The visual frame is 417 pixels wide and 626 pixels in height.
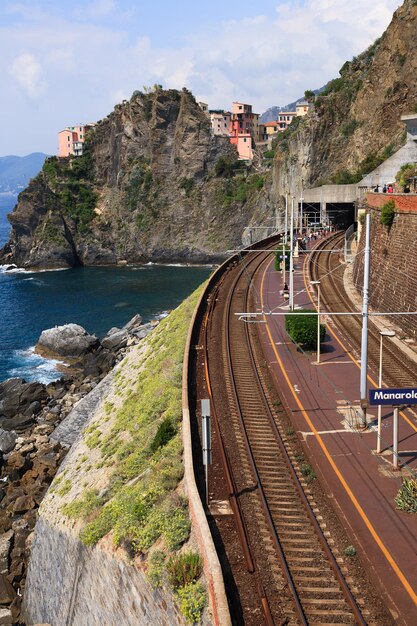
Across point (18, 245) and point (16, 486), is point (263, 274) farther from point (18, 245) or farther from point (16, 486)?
point (18, 245)

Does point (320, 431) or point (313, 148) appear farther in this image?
point (313, 148)

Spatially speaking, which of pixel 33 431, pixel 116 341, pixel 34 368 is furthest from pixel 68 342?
pixel 33 431

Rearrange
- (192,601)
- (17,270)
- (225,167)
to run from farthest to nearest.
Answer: (225,167) < (17,270) < (192,601)

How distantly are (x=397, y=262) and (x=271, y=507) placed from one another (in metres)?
23.5

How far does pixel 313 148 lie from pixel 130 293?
40.4 m

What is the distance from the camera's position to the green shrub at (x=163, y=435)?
20047mm

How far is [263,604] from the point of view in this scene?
12.0m

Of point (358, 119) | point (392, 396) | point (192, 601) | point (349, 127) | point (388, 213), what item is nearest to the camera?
point (192, 601)

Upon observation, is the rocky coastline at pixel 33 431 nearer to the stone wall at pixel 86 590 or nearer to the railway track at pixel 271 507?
the stone wall at pixel 86 590

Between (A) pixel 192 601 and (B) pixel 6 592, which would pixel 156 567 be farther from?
(B) pixel 6 592

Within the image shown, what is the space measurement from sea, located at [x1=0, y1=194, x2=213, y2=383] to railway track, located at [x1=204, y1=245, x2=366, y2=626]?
1351 inches

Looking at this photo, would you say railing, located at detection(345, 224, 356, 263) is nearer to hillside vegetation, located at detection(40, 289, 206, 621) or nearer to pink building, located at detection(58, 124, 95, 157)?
hillside vegetation, located at detection(40, 289, 206, 621)

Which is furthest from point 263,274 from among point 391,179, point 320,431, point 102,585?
point 102,585

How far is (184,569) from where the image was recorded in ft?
42.4
